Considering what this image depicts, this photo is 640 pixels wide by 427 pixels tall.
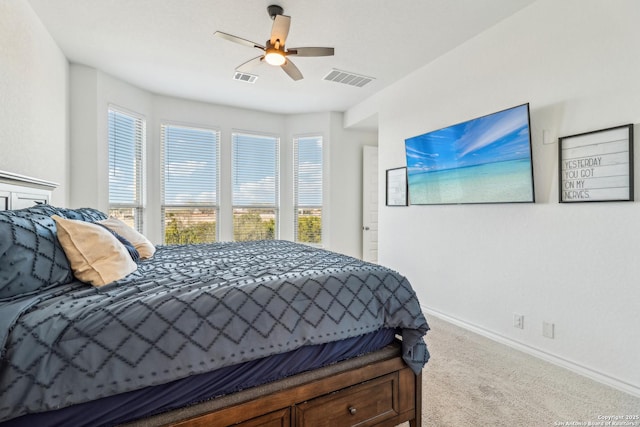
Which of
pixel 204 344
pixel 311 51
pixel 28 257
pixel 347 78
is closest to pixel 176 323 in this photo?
pixel 204 344

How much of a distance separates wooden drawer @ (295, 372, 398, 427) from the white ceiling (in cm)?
281

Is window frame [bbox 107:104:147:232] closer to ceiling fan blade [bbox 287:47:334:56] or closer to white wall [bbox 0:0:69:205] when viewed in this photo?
Answer: white wall [bbox 0:0:69:205]

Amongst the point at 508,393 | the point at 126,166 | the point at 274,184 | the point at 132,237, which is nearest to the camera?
the point at 508,393

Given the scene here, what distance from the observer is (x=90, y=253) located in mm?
1466

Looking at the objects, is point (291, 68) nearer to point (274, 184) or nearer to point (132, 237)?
point (132, 237)

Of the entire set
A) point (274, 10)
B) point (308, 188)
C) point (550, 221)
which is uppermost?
point (274, 10)

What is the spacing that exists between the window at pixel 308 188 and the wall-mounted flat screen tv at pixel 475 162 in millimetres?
1960

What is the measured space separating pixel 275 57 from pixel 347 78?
162 cm

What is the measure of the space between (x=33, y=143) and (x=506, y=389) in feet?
14.0

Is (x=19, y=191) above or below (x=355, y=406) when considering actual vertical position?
above

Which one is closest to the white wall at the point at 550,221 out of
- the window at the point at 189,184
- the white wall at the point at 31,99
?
the window at the point at 189,184

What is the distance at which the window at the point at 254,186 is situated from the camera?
5.12 m

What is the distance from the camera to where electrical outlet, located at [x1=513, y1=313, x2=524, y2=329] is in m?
2.57

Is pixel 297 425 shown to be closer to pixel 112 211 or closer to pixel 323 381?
pixel 323 381
